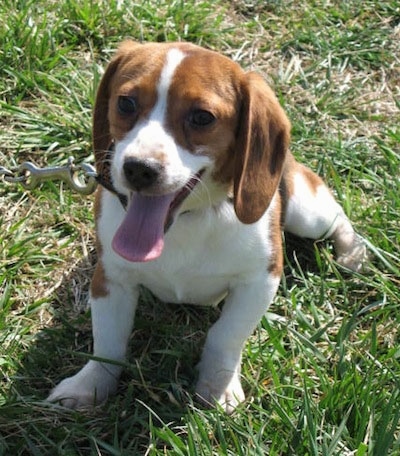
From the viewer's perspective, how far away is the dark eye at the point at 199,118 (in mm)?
3150

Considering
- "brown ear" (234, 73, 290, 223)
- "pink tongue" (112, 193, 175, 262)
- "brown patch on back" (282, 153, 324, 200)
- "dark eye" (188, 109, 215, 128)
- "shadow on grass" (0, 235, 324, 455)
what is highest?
"dark eye" (188, 109, 215, 128)

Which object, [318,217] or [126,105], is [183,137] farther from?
[318,217]

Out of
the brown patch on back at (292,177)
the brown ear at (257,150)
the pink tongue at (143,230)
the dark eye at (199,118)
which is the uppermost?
the dark eye at (199,118)

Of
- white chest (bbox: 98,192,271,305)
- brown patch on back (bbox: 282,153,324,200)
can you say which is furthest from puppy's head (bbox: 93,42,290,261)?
brown patch on back (bbox: 282,153,324,200)

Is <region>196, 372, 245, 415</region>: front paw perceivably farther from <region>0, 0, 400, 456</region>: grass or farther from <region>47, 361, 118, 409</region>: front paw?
<region>47, 361, 118, 409</region>: front paw

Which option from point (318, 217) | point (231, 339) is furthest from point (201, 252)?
point (318, 217)

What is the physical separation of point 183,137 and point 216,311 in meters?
1.27

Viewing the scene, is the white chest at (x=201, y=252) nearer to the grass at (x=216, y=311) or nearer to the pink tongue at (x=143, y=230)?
the pink tongue at (x=143, y=230)

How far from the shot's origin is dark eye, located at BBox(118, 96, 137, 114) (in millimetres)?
3184

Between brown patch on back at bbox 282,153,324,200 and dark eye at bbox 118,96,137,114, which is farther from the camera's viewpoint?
brown patch on back at bbox 282,153,324,200

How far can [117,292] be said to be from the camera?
364cm

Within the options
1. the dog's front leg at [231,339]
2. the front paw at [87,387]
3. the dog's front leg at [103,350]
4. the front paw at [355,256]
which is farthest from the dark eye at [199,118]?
the front paw at [355,256]

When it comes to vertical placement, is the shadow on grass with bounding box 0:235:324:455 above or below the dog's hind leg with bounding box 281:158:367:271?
below

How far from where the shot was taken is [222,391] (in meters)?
3.62
